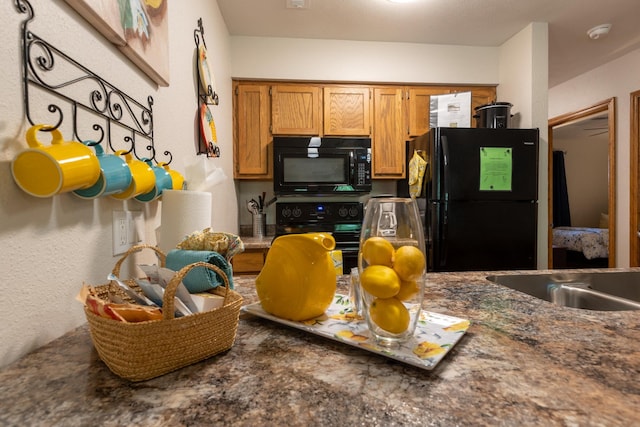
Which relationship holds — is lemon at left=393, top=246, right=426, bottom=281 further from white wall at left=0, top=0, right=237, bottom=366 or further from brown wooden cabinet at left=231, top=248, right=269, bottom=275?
brown wooden cabinet at left=231, top=248, right=269, bottom=275

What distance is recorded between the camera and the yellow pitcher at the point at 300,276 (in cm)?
65

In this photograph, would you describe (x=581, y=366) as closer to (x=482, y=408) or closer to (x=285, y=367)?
(x=482, y=408)

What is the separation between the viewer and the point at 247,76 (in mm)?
2484

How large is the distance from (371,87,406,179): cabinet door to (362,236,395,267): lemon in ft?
6.92

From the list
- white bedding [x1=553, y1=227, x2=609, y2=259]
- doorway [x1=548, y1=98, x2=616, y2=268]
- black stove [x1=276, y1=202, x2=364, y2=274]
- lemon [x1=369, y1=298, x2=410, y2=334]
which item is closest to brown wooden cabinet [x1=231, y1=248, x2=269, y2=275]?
black stove [x1=276, y1=202, x2=364, y2=274]

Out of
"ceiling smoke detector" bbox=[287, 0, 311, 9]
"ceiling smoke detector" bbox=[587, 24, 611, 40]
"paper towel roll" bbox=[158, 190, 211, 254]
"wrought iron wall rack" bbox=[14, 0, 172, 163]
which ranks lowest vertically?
"paper towel roll" bbox=[158, 190, 211, 254]

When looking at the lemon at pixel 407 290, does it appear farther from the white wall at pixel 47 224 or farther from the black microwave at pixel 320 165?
the black microwave at pixel 320 165

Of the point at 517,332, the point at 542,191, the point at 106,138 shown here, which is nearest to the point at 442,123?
the point at 542,191

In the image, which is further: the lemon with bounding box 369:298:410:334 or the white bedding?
the white bedding

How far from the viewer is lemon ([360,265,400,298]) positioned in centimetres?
51

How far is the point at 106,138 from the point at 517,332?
1048 mm

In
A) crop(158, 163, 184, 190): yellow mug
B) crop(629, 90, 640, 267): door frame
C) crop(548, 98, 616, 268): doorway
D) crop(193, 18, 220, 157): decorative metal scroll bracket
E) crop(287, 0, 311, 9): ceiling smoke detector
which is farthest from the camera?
crop(548, 98, 616, 268): doorway

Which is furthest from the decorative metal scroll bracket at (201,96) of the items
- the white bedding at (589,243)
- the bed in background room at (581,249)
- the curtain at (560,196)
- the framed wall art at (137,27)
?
the curtain at (560,196)

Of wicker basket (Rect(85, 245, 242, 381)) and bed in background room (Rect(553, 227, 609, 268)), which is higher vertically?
wicker basket (Rect(85, 245, 242, 381))
